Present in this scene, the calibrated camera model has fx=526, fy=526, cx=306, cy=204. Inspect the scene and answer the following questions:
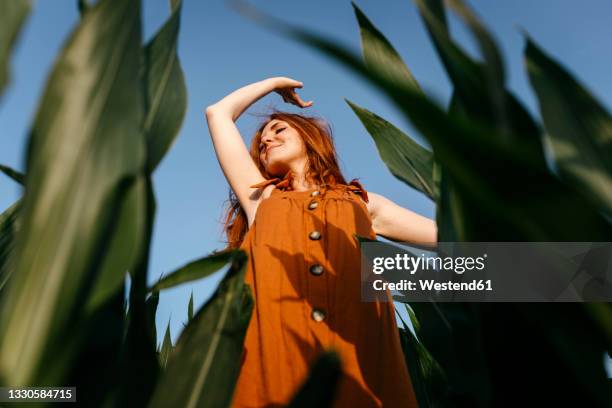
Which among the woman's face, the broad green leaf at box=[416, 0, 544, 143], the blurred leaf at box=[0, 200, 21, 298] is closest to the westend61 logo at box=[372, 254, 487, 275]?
the broad green leaf at box=[416, 0, 544, 143]

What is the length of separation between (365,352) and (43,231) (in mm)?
567

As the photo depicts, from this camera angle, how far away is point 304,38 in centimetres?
21

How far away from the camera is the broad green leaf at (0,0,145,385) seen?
0.68 ft

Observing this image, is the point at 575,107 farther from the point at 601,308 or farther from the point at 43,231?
the point at 43,231

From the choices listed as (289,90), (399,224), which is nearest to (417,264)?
(399,224)

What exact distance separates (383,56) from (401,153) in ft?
0.58

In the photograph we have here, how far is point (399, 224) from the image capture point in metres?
0.99

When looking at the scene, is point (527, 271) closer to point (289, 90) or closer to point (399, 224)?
point (399, 224)

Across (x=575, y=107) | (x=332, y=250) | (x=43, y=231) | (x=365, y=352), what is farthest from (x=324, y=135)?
(x=43, y=231)

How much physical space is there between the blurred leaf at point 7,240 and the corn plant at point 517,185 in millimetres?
336

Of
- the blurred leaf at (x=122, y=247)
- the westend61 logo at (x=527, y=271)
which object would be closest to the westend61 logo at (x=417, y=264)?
the westend61 logo at (x=527, y=271)

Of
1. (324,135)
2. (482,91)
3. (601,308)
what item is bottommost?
(601,308)

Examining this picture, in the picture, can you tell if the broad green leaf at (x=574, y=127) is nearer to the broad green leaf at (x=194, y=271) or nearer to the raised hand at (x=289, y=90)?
the broad green leaf at (x=194, y=271)

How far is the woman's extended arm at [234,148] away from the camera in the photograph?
0.98 metres
